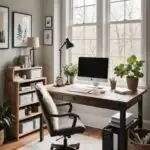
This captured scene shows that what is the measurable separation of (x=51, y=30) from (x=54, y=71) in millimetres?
746

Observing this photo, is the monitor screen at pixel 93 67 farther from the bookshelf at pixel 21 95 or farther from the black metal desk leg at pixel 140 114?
the bookshelf at pixel 21 95

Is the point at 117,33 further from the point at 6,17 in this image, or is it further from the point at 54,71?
the point at 6,17

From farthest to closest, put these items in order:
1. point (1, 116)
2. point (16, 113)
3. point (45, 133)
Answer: point (45, 133)
point (16, 113)
point (1, 116)

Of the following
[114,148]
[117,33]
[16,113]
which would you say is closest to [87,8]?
[117,33]

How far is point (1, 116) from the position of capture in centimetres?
337

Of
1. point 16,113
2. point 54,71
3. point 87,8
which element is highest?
point 87,8

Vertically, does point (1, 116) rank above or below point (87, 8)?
below

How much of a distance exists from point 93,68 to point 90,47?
0.81m

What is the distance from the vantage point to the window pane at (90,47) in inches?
166

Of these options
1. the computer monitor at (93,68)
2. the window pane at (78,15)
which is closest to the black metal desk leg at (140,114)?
the computer monitor at (93,68)

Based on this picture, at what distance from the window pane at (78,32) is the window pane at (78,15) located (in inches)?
4.4

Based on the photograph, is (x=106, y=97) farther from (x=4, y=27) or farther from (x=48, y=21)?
(x=48, y=21)

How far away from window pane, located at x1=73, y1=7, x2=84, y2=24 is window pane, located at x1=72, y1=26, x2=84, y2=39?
0.36ft

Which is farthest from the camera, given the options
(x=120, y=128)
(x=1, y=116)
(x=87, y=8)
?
(x=87, y=8)
